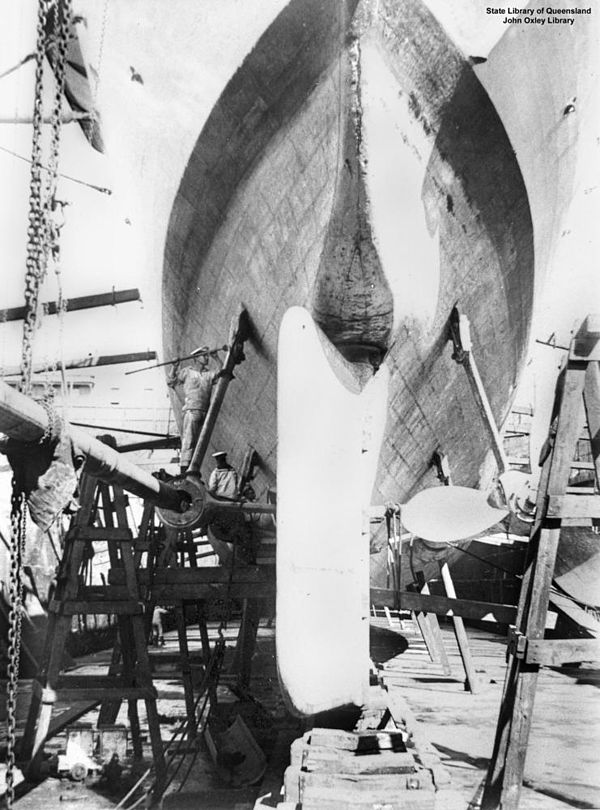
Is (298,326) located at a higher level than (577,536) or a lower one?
higher

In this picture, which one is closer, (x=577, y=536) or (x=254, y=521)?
(x=254, y=521)

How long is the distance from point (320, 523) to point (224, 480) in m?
2.31

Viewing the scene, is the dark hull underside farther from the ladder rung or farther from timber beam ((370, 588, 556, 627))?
the ladder rung

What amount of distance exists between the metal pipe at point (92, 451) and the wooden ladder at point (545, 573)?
2.18m

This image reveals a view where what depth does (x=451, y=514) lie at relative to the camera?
14.9 ft

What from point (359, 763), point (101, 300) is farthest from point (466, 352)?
point (101, 300)

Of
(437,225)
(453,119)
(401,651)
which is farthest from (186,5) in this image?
(401,651)

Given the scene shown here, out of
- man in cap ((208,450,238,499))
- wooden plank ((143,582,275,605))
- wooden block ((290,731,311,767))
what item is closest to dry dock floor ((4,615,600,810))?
wooden block ((290,731,311,767))

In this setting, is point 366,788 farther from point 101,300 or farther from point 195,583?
point 101,300

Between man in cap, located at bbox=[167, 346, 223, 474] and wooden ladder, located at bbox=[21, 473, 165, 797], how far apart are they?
3.44ft

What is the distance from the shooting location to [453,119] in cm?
434

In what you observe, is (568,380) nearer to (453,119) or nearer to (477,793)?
(453,119)

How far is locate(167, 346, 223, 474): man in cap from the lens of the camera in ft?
19.0

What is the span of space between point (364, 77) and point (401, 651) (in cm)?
936
